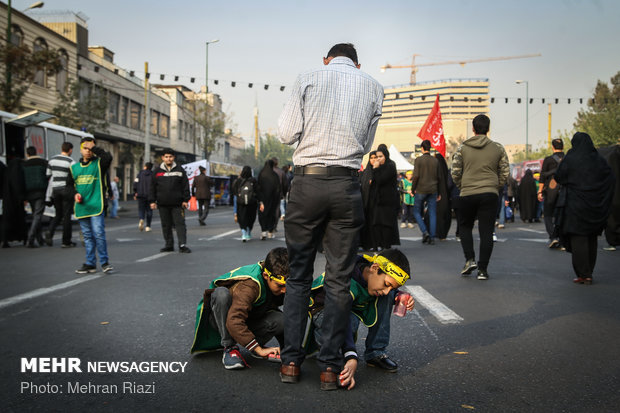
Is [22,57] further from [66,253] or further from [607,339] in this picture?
[607,339]

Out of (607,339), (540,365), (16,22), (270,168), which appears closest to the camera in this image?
(540,365)

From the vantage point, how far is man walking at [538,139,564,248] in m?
10.4

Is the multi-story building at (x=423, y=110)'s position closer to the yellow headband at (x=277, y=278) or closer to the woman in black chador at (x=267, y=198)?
the woman in black chador at (x=267, y=198)

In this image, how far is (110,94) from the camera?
39875 mm

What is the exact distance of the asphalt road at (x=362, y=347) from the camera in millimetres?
2887

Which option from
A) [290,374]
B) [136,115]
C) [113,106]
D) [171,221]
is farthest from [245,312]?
[136,115]

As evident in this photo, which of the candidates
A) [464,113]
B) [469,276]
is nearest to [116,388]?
[469,276]

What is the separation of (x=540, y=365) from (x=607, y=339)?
947mm

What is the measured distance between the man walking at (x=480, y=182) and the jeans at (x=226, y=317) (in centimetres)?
405

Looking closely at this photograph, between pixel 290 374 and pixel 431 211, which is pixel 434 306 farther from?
pixel 431 211

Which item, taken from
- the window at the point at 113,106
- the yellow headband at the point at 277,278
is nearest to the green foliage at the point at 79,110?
the window at the point at 113,106

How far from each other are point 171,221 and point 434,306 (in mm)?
6201

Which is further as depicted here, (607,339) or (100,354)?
(607,339)

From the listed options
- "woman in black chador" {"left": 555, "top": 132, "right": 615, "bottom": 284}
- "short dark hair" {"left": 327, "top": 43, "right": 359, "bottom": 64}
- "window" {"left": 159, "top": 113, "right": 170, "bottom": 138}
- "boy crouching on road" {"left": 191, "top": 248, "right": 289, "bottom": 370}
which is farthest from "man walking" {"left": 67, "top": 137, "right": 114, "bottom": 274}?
"window" {"left": 159, "top": 113, "right": 170, "bottom": 138}
